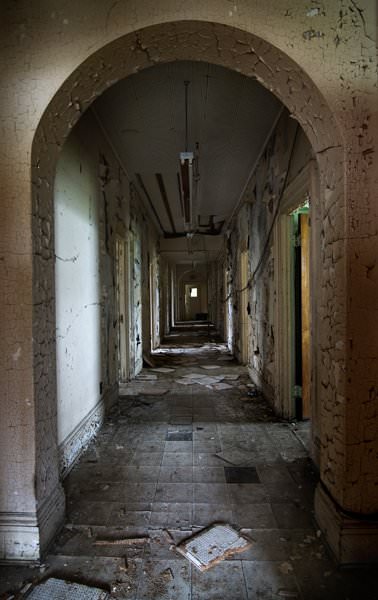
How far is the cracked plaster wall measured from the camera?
5.09 ft

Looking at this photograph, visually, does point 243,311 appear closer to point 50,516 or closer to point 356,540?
point 356,540

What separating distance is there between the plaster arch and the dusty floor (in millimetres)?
332

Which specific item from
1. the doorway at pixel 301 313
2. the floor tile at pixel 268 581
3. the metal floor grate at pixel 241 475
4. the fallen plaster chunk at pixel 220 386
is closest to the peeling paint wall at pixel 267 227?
the doorway at pixel 301 313

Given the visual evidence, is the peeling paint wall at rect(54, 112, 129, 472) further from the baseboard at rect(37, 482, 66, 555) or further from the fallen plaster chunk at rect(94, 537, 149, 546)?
the fallen plaster chunk at rect(94, 537, 149, 546)

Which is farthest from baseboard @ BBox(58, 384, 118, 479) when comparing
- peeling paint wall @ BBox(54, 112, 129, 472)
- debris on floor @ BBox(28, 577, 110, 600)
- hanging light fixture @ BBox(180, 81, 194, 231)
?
hanging light fixture @ BBox(180, 81, 194, 231)

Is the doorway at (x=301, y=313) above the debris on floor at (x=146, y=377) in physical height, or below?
above

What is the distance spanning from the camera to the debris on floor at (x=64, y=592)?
1404 mm

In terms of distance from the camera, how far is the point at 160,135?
12.6ft

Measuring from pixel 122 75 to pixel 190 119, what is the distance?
6.01ft

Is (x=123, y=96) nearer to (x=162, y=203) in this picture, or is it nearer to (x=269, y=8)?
(x=269, y=8)

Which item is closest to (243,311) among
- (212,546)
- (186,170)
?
(186,170)

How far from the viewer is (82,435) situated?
280 cm

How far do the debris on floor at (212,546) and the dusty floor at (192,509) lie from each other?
38mm

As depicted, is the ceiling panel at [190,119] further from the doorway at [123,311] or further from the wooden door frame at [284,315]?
the doorway at [123,311]
